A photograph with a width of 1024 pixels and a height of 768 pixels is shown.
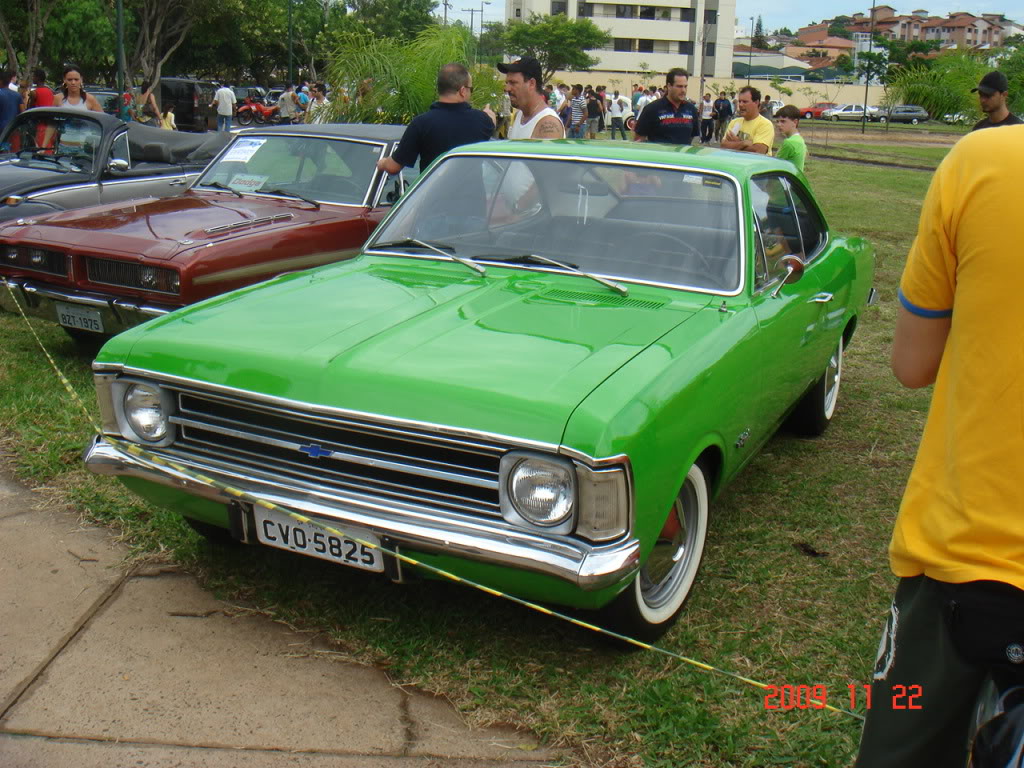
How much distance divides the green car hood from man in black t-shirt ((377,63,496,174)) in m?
2.51

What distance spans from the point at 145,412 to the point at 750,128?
7.77 m

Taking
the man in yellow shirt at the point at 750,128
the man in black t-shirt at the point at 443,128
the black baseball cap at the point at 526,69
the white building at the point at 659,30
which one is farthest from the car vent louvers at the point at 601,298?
the white building at the point at 659,30

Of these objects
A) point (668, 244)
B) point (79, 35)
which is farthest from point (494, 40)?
point (668, 244)

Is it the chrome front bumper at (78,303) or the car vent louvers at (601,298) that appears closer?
the car vent louvers at (601,298)

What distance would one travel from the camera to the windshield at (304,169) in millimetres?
6852

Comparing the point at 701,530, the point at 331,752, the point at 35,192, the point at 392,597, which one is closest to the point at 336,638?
the point at 392,597

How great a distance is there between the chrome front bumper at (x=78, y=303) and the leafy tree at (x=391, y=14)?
58.6 m

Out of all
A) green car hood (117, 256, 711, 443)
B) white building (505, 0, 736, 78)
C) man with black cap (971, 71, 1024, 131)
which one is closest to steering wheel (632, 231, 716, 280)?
green car hood (117, 256, 711, 443)

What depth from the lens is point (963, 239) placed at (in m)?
1.66

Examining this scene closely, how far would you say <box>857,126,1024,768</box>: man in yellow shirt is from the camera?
1.64 m

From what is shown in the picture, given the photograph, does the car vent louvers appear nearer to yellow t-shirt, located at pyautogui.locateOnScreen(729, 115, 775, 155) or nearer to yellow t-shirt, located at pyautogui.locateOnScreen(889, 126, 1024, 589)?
yellow t-shirt, located at pyautogui.locateOnScreen(889, 126, 1024, 589)

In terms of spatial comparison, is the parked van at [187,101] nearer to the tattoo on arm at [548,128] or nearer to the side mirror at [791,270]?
the tattoo on arm at [548,128]

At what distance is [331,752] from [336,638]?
0.61 metres

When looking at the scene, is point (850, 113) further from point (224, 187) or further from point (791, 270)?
point (791, 270)
